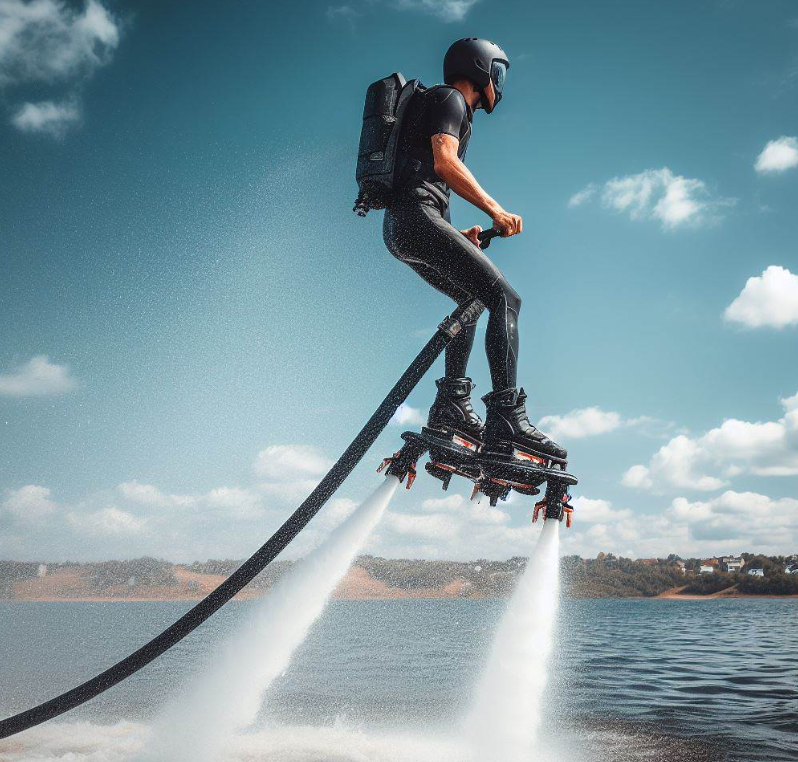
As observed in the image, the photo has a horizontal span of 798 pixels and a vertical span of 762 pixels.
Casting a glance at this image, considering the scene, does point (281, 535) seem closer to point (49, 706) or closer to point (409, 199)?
point (49, 706)

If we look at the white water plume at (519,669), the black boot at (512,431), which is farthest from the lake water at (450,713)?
the black boot at (512,431)

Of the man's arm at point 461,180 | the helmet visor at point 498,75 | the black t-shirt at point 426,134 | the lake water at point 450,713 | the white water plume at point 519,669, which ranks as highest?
the helmet visor at point 498,75

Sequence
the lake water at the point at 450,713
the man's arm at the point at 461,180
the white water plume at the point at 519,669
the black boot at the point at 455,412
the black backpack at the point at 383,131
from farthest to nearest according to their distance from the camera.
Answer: the lake water at the point at 450,713 < the white water plume at the point at 519,669 < the black boot at the point at 455,412 < the black backpack at the point at 383,131 < the man's arm at the point at 461,180

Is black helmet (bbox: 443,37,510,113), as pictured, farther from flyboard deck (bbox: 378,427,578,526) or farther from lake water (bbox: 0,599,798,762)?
lake water (bbox: 0,599,798,762)

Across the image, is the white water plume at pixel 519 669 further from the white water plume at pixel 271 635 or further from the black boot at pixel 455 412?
the white water plume at pixel 271 635

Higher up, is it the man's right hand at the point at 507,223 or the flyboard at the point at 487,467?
the man's right hand at the point at 507,223

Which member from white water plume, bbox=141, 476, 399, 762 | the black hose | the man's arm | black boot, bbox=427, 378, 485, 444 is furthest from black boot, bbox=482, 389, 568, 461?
the man's arm

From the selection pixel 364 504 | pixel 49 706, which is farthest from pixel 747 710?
pixel 49 706

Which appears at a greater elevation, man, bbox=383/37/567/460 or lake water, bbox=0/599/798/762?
man, bbox=383/37/567/460

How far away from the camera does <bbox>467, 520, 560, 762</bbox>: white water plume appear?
4805mm

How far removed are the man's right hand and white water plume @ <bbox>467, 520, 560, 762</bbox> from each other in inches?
98.7

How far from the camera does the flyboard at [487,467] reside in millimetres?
4020

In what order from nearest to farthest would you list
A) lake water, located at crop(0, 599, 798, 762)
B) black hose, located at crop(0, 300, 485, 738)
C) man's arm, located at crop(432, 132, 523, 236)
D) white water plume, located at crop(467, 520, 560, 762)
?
man's arm, located at crop(432, 132, 523, 236)
black hose, located at crop(0, 300, 485, 738)
white water plume, located at crop(467, 520, 560, 762)
lake water, located at crop(0, 599, 798, 762)

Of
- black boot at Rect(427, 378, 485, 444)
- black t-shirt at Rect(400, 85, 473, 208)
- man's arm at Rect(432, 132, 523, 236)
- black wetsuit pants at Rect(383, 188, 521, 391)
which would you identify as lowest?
black boot at Rect(427, 378, 485, 444)
